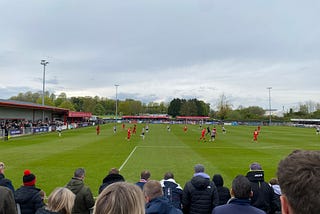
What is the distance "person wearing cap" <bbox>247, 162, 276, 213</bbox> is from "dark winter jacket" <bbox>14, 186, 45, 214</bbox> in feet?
14.7

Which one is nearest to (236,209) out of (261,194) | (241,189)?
(241,189)

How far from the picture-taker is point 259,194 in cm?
620

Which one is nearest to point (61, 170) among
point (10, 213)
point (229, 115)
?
point (10, 213)

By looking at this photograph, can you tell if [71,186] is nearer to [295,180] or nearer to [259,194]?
[259,194]

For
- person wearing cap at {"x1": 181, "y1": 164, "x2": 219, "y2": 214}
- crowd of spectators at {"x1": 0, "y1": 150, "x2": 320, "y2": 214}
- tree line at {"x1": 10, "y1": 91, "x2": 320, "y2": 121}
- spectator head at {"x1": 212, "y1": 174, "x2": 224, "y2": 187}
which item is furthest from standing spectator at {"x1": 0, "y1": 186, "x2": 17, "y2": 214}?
tree line at {"x1": 10, "y1": 91, "x2": 320, "y2": 121}

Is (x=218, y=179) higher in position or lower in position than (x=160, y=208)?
lower

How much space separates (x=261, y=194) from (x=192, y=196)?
1.54 meters

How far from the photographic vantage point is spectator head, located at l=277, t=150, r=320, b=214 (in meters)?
1.63

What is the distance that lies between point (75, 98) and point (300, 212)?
18068 centimetres

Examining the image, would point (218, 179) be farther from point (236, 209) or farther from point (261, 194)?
point (236, 209)

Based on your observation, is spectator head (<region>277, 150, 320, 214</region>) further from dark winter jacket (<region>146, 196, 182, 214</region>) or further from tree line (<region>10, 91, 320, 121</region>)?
tree line (<region>10, 91, 320, 121</region>)

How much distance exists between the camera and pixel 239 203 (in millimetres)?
4246

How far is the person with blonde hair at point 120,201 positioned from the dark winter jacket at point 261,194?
4676 mm

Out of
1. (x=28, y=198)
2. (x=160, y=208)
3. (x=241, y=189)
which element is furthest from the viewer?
(x=28, y=198)
